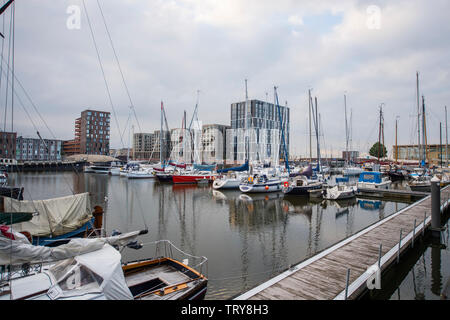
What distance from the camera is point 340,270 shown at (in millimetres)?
8305

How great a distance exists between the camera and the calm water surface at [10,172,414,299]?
423 inches

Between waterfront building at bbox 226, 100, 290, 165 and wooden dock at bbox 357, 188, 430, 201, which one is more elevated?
waterfront building at bbox 226, 100, 290, 165

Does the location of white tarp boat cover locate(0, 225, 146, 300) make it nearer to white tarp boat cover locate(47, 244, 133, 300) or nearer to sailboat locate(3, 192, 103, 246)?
white tarp boat cover locate(47, 244, 133, 300)

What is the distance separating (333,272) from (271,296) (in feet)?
9.38

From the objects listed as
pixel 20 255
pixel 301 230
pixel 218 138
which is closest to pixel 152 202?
pixel 301 230

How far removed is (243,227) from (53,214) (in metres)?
11.5

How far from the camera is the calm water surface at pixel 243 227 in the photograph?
A: 10734 millimetres

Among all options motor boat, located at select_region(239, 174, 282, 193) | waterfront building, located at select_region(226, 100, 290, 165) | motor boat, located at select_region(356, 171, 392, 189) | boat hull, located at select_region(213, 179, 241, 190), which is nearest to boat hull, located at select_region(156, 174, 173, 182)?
boat hull, located at select_region(213, 179, 241, 190)

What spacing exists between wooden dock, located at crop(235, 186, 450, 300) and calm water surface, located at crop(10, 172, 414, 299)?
1.99m

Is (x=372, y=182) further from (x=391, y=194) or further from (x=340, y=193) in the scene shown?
(x=340, y=193)

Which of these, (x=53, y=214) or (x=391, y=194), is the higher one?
(x=53, y=214)

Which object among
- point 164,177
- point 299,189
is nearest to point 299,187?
point 299,189

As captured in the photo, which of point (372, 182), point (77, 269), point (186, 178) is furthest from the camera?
point (186, 178)

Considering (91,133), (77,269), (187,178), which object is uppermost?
(91,133)
